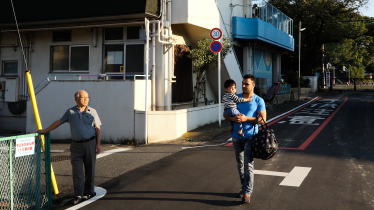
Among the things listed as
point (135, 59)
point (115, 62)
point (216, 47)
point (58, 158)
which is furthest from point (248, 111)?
point (115, 62)

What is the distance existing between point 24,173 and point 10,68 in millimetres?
12823

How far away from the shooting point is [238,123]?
5.58 metres

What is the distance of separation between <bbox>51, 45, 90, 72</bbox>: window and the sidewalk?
412 cm

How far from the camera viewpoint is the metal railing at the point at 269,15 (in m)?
20.9

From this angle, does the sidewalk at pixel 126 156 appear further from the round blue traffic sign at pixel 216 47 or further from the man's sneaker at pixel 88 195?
the round blue traffic sign at pixel 216 47

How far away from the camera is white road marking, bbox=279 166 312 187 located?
21.9ft

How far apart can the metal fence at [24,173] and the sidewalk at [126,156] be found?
0.41 m

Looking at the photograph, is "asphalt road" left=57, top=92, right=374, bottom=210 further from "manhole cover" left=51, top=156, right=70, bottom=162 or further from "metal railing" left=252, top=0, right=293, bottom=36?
"metal railing" left=252, top=0, right=293, bottom=36

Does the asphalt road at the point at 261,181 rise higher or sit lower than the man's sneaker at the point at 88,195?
higher

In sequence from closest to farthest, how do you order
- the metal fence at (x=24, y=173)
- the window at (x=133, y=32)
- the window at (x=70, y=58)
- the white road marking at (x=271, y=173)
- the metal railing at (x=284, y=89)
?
the metal fence at (x=24, y=173), the white road marking at (x=271, y=173), the window at (x=133, y=32), the window at (x=70, y=58), the metal railing at (x=284, y=89)

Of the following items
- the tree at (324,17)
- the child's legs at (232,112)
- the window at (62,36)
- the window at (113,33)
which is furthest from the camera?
the tree at (324,17)

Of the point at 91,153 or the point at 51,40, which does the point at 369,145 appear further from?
the point at 51,40

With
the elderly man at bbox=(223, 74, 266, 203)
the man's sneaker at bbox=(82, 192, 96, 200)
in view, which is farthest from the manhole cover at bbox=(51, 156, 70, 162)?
the elderly man at bbox=(223, 74, 266, 203)

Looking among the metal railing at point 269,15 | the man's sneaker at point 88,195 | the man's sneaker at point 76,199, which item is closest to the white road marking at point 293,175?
the man's sneaker at point 88,195
